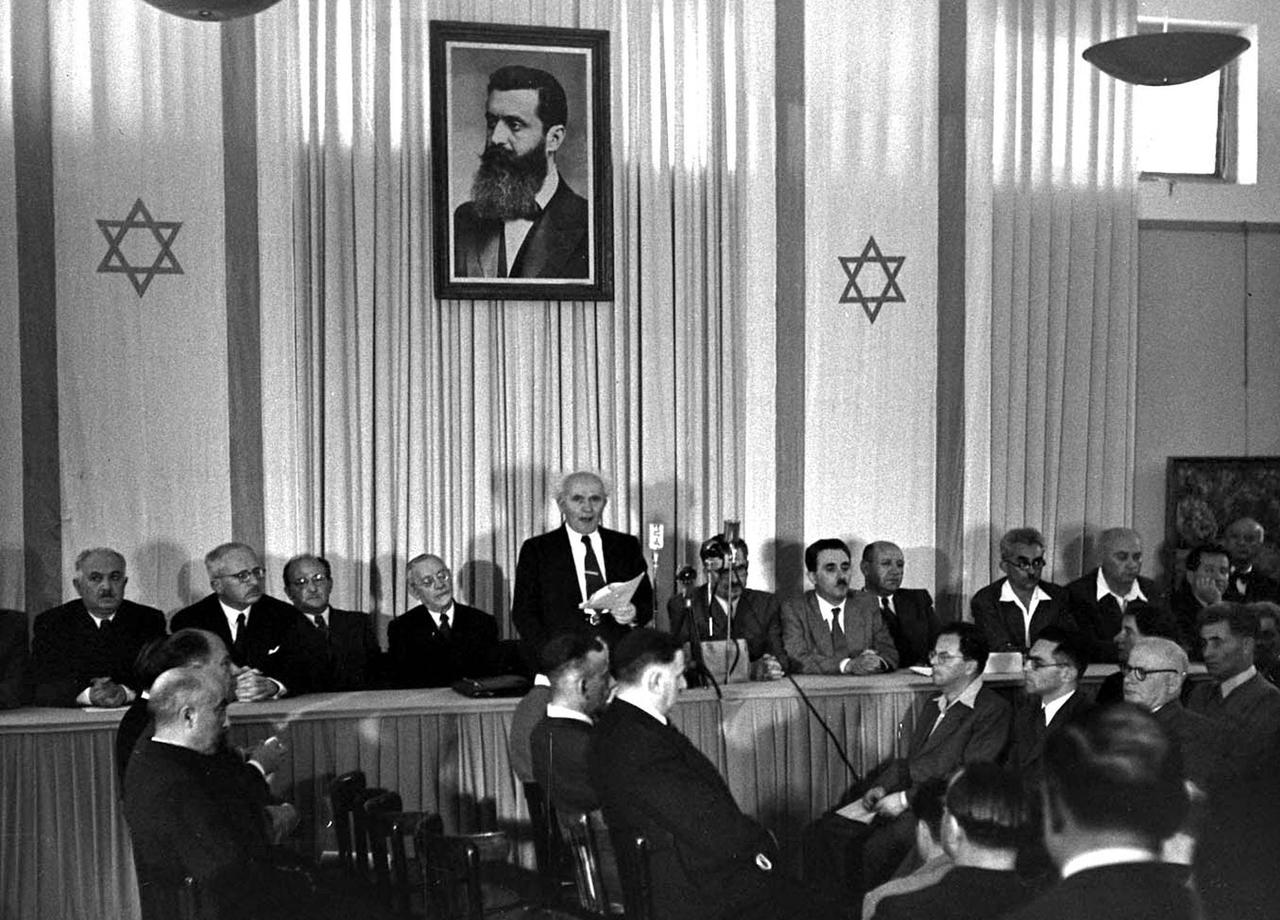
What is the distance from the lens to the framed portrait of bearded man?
866 centimetres

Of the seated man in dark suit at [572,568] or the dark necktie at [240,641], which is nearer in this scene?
the dark necktie at [240,641]

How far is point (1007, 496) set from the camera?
9555 millimetres

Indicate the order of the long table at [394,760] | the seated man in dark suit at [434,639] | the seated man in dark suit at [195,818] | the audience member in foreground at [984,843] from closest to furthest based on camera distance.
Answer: the audience member in foreground at [984,843]
the seated man in dark suit at [195,818]
the long table at [394,760]
the seated man in dark suit at [434,639]

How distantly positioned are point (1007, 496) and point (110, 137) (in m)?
5.50

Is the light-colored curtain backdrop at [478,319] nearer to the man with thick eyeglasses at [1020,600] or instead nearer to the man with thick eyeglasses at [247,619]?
the man with thick eyeglasses at [247,619]

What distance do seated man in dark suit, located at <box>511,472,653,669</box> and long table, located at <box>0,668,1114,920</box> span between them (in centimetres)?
104

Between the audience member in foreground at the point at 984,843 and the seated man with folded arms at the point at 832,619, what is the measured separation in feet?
12.1

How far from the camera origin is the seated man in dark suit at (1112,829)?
2262mm

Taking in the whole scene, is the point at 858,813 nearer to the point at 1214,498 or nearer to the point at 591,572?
the point at 591,572

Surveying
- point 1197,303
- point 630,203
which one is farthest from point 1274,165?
point 630,203

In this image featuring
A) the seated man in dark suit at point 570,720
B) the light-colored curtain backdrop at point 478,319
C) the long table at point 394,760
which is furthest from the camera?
the light-colored curtain backdrop at point 478,319

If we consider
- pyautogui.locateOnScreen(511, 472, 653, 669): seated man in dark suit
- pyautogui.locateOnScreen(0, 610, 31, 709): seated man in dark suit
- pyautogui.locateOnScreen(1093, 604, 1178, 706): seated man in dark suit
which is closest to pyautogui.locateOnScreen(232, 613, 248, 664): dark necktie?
pyautogui.locateOnScreen(0, 610, 31, 709): seated man in dark suit

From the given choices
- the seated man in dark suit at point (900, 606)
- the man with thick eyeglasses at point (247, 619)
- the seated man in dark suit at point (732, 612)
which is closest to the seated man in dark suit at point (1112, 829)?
the seated man in dark suit at point (732, 612)

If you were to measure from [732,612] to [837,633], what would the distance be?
531mm
